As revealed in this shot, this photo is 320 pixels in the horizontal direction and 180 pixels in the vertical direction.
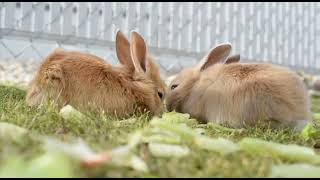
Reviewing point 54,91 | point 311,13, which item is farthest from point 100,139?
point 311,13

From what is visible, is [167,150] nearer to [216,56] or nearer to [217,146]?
[217,146]

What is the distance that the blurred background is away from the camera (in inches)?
251

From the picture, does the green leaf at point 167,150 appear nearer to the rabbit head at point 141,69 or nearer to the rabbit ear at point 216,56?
the rabbit head at point 141,69

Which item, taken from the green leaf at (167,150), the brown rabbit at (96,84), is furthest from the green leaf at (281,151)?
the brown rabbit at (96,84)

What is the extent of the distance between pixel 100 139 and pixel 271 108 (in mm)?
1206

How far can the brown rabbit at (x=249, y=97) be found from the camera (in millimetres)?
2707

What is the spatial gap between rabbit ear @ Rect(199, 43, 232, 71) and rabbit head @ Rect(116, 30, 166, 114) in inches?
17.9

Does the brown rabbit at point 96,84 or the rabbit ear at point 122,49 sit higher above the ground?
the rabbit ear at point 122,49

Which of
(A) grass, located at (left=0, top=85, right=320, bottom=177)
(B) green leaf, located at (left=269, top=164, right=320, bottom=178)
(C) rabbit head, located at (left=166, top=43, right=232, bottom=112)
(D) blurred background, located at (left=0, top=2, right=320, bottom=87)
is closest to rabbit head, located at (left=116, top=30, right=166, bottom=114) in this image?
(C) rabbit head, located at (left=166, top=43, right=232, bottom=112)

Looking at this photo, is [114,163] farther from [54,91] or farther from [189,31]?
[189,31]

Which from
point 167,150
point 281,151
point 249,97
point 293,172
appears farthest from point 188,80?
point 293,172

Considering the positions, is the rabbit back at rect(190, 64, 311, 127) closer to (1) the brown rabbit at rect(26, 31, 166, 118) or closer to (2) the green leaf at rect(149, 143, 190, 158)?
(1) the brown rabbit at rect(26, 31, 166, 118)

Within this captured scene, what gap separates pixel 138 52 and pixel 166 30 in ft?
15.6

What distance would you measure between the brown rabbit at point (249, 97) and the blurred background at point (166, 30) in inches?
Answer: 113
